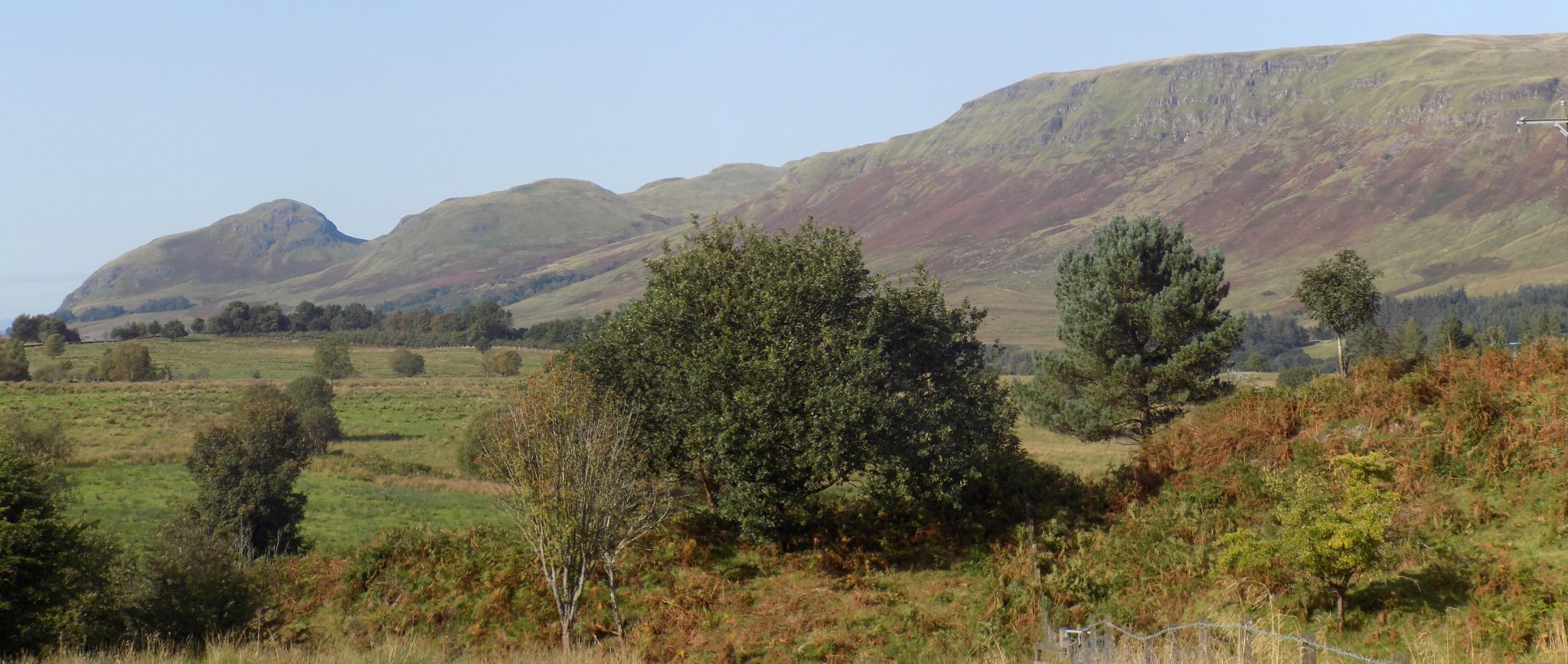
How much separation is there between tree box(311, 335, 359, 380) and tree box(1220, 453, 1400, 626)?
114467mm

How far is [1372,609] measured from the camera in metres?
19.8

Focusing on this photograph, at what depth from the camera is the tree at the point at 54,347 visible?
138 meters

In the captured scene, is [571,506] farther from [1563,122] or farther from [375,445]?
[375,445]

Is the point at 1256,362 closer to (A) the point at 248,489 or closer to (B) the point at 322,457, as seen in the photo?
(B) the point at 322,457

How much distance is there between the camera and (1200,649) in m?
11.4

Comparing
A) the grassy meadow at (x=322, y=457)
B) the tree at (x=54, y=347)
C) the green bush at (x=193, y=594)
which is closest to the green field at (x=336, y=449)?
the grassy meadow at (x=322, y=457)

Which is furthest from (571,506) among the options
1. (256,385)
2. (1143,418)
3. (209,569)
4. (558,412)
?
(256,385)

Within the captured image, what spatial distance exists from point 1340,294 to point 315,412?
225 ft

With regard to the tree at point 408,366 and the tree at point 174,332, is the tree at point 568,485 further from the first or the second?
the tree at point 174,332

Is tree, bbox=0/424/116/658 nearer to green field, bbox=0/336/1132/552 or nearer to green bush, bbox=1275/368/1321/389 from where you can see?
green field, bbox=0/336/1132/552

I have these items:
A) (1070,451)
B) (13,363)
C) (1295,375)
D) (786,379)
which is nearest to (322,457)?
(1070,451)

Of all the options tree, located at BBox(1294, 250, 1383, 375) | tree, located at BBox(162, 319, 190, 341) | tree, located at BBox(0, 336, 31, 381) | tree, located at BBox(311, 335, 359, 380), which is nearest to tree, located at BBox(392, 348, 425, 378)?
tree, located at BBox(311, 335, 359, 380)

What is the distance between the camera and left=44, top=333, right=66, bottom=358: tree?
138 meters

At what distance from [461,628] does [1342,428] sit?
2319 cm
